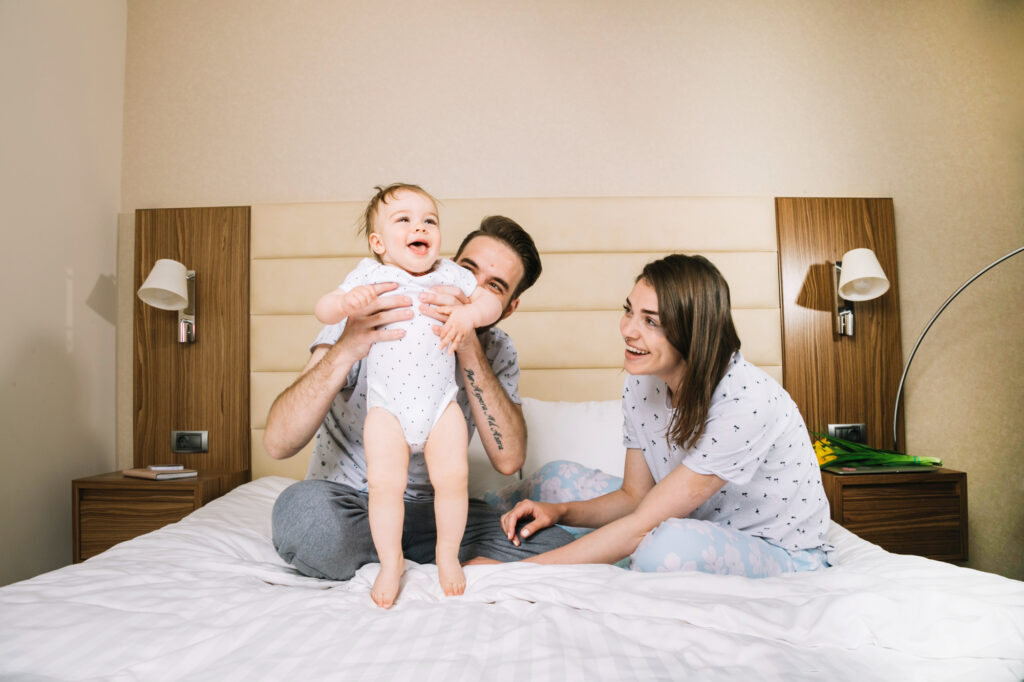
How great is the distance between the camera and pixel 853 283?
2.58 m

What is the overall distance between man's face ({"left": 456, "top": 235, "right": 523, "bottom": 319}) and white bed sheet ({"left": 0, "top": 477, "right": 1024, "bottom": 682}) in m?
0.72

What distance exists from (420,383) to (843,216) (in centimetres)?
227

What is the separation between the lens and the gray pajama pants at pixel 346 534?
52.5 inches

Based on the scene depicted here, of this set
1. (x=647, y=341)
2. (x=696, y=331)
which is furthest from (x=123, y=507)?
(x=696, y=331)

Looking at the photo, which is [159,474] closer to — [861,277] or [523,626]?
[523,626]

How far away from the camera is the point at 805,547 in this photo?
4.91 ft

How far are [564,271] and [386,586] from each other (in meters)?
1.79

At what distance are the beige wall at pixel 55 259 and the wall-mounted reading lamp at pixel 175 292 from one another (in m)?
0.31

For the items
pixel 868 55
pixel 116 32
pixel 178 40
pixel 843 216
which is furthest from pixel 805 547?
pixel 116 32

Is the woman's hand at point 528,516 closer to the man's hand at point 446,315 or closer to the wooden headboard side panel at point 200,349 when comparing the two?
the man's hand at point 446,315

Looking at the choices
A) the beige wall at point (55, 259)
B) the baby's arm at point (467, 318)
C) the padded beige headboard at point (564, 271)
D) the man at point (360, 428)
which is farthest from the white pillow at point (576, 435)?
the beige wall at point (55, 259)

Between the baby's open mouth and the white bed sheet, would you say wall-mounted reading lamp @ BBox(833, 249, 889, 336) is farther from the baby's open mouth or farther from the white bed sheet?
the baby's open mouth

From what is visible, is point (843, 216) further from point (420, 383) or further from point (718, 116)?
point (420, 383)

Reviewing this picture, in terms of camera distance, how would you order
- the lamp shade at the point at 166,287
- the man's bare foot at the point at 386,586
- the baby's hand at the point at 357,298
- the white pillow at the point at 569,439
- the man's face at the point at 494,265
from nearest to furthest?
the man's bare foot at the point at 386,586 → the baby's hand at the point at 357,298 → the man's face at the point at 494,265 → the white pillow at the point at 569,439 → the lamp shade at the point at 166,287
